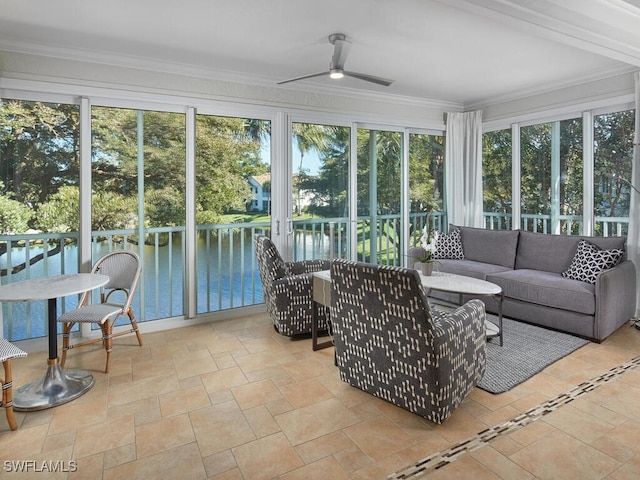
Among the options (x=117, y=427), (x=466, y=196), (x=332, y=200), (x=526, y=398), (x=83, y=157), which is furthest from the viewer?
(x=466, y=196)

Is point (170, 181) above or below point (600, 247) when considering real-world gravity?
above

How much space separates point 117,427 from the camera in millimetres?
2297

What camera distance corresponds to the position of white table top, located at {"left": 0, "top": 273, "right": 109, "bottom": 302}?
2471mm

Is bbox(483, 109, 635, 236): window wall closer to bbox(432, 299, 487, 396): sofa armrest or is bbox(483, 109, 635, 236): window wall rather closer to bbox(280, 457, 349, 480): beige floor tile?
bbox(432, 299, 487, 396): sofa armrest

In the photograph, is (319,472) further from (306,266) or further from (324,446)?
(306,266)

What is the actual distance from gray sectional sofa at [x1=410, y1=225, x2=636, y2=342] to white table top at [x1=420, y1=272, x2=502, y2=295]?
0.49m

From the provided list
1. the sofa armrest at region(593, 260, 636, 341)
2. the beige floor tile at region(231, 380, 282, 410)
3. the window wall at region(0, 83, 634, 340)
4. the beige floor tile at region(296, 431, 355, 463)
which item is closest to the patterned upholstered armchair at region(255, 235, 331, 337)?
the beige floor tile at region(231, 380, 282, 410)

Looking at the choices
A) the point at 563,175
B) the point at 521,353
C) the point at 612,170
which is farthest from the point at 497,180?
the point at 521,353

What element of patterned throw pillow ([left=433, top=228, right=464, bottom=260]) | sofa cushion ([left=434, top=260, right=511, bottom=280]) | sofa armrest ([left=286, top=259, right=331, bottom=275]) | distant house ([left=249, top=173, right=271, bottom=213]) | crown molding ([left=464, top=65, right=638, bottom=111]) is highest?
crown molding ([left=464, top=65, right=638, bottom=111])

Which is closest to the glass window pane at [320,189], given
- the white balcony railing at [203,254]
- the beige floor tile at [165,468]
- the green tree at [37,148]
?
the white balcony railing at [203,254]

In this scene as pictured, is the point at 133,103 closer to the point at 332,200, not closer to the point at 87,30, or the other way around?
the point at 87,30

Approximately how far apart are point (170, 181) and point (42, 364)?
190 centimetres

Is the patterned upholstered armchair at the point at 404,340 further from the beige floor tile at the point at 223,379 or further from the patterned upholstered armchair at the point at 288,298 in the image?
the patterned upholstered armchair at the point at 288,298

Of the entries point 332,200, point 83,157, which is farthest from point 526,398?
point 83,157
